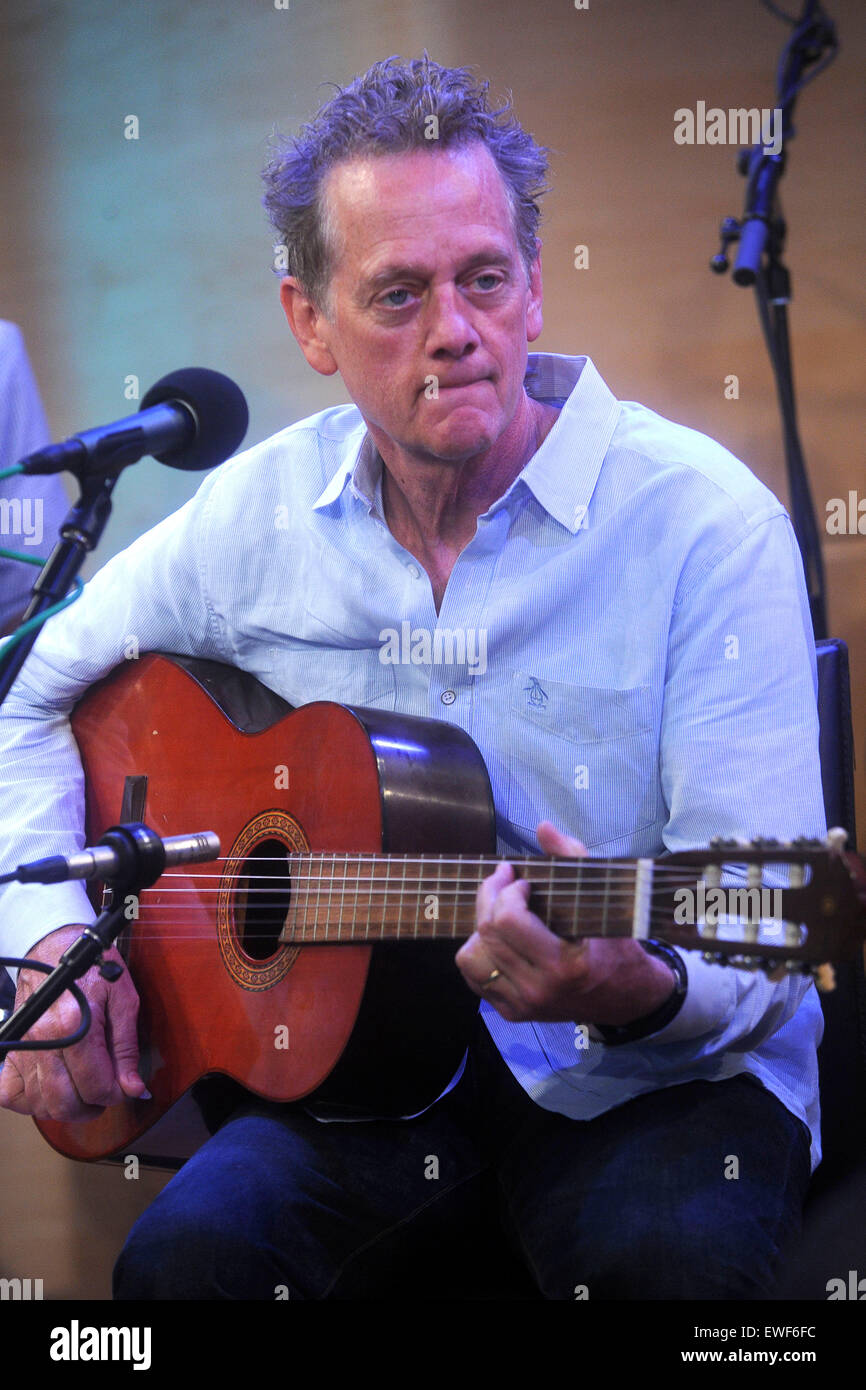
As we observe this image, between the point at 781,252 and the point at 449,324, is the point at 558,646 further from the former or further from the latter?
the point at 781,252

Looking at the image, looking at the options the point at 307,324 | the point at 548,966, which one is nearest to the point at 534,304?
the point at 307,324

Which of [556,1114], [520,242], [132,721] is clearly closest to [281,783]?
[132,721]

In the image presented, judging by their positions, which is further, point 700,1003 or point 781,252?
point 781,252

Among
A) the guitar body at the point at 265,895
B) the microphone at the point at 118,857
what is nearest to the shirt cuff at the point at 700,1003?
the guitar body at the point at 265,895

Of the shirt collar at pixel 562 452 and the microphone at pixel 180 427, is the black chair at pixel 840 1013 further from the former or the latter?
the microphone at pixel 180 427

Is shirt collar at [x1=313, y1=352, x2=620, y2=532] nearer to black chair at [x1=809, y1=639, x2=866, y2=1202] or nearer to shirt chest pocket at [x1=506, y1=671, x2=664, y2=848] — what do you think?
shirt chest pocket at [x1=506, y1=671, x2=664, y2=848]

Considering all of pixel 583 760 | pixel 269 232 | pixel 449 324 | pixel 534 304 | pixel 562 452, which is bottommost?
pixel 583 760

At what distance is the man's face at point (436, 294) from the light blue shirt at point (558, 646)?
0.13m

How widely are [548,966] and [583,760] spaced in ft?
1.44

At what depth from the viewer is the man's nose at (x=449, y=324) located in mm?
1600

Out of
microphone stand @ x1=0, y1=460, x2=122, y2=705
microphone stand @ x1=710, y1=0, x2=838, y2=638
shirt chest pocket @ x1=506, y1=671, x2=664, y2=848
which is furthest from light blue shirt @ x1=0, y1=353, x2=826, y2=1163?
microphone stand @ x1=0, y1=460, x2=122, y2=705

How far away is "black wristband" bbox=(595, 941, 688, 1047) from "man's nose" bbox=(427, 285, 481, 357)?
0.80 metres

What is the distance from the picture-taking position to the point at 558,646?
165 centimetres

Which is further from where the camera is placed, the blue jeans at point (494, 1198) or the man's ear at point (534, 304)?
the man's ear at point (534, 304)
